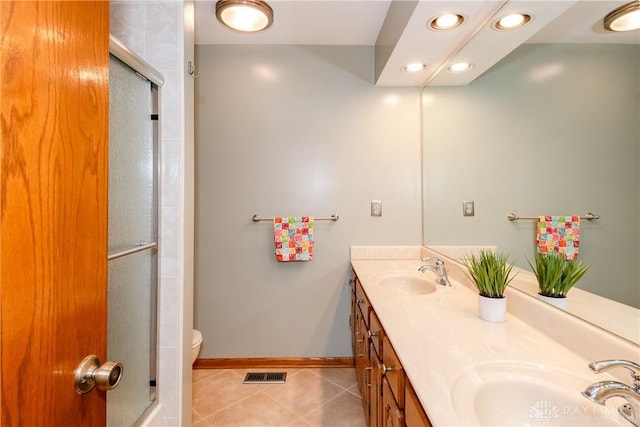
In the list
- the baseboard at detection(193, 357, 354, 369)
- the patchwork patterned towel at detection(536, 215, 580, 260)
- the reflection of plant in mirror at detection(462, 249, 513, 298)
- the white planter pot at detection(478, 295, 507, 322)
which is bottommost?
the baseboard at detection(193, 357, 354, 369)

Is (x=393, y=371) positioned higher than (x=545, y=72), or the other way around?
(x=545, y=72)

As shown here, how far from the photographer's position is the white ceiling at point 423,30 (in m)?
1.04

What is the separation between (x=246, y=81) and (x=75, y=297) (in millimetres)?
2055

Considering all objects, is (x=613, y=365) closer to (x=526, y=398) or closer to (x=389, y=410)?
(x=526, y=398)

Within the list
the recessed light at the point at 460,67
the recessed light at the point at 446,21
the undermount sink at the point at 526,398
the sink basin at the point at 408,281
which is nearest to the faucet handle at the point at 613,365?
the undermount sink at the point at 526,398

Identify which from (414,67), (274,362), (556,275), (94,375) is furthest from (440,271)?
(94,375)

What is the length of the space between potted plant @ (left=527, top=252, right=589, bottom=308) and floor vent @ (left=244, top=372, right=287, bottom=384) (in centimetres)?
172

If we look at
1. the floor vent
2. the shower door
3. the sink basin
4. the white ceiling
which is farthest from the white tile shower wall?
the sink basin

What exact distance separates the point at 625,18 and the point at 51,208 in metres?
1.44

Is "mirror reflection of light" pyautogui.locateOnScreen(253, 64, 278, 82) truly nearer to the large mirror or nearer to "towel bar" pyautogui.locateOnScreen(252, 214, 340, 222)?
"towel bar" pyautogui.locateOnScreen(252, 214, 340, 222)

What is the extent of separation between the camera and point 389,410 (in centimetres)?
100

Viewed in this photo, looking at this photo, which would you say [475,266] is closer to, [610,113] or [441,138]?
[610,113]

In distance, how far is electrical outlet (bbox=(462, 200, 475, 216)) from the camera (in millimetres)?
1724

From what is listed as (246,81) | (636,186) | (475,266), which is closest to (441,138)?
(475,266)
